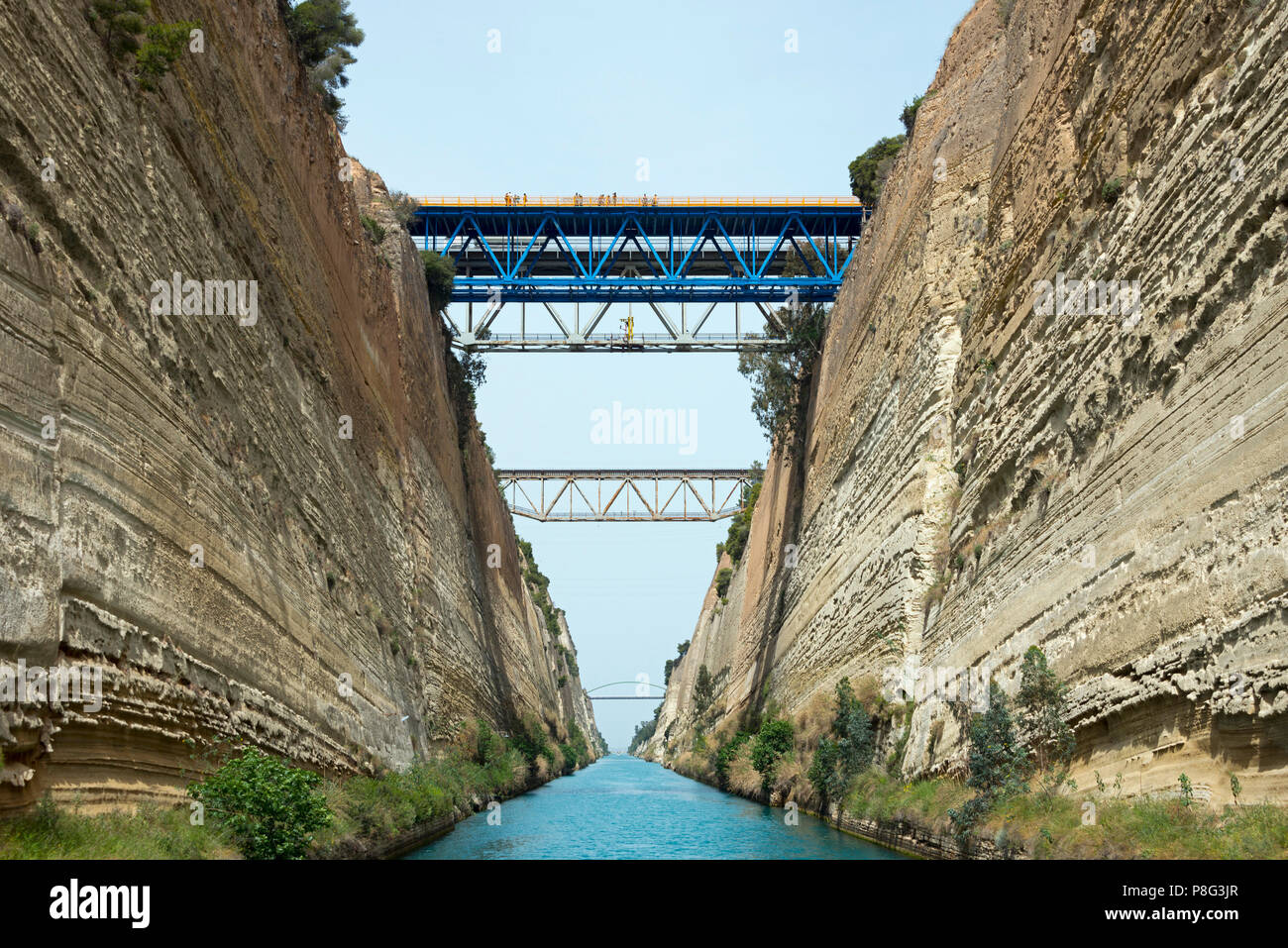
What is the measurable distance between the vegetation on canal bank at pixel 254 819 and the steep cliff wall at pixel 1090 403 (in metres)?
7.20

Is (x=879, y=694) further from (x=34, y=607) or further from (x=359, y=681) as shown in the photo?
(x=34, y=607)

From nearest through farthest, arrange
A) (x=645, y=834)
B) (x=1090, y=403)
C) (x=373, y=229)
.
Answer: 1. (x=1090, y=403)
2. (x=645, y=834)
3. (x=373, y=229)

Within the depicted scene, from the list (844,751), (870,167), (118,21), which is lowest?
(844,751)

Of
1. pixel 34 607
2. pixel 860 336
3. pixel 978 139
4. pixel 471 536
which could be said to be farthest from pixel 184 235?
pixel 471 536

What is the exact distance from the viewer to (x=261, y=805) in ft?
31.8

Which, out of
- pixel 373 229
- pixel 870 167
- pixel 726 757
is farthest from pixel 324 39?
pixel 726 757

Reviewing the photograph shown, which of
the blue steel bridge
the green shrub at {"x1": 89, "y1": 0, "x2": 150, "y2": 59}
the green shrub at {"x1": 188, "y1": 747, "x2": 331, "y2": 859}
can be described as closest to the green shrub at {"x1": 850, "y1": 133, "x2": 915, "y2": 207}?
the blue steel bridge

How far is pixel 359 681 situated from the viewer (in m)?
16.9

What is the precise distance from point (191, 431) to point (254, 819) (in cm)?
385

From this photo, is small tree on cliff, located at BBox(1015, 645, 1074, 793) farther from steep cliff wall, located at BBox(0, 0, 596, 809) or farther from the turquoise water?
steep cliff wall, located at BBox(0, 0, 596, 809)

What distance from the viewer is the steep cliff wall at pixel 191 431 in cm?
779

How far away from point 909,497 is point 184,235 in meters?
12.2

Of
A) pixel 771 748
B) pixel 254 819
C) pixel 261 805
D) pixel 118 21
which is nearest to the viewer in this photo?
pixel 254 819

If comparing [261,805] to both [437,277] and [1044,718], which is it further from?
[437,277]
